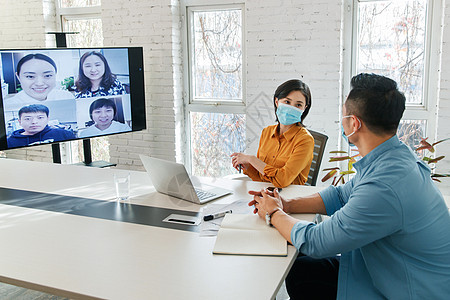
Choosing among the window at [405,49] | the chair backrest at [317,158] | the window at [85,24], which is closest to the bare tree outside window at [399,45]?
the window at [405,49]

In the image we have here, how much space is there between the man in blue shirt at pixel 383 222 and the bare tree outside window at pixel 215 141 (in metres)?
2.82

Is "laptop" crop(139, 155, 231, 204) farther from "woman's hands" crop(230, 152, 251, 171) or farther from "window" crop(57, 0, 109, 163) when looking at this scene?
"window" crop(57, 0, 109, 163)

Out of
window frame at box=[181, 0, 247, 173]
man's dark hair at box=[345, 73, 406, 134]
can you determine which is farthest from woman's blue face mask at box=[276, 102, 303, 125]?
window frame at box=[181, 0, 247, 173]

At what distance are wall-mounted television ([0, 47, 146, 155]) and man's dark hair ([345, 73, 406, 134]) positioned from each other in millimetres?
2993

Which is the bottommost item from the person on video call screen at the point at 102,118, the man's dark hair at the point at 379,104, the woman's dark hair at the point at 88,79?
the person on video call screen at the point at 102,118

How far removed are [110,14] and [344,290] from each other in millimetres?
3937

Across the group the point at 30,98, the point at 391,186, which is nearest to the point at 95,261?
the point at 391,186

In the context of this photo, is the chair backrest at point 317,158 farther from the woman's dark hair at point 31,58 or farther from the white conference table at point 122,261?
the woman's dark hair at point 31,58

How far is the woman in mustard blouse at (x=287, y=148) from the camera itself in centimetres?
243

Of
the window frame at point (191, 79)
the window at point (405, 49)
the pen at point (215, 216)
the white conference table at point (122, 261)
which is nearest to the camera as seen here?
the white conference table at point (122, 261)

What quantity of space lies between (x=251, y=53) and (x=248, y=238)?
8.87ft

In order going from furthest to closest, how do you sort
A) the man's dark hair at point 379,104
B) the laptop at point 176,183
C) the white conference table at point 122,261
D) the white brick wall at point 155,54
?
1. the white brick wall at point 155,54
2. the laptop at point 176,183
3. the man's dark hair at point 379,104
4. the white conference table at point 122,261

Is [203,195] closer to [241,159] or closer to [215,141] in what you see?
[241,159]

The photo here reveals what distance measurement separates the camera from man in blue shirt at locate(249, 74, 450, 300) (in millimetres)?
1393
